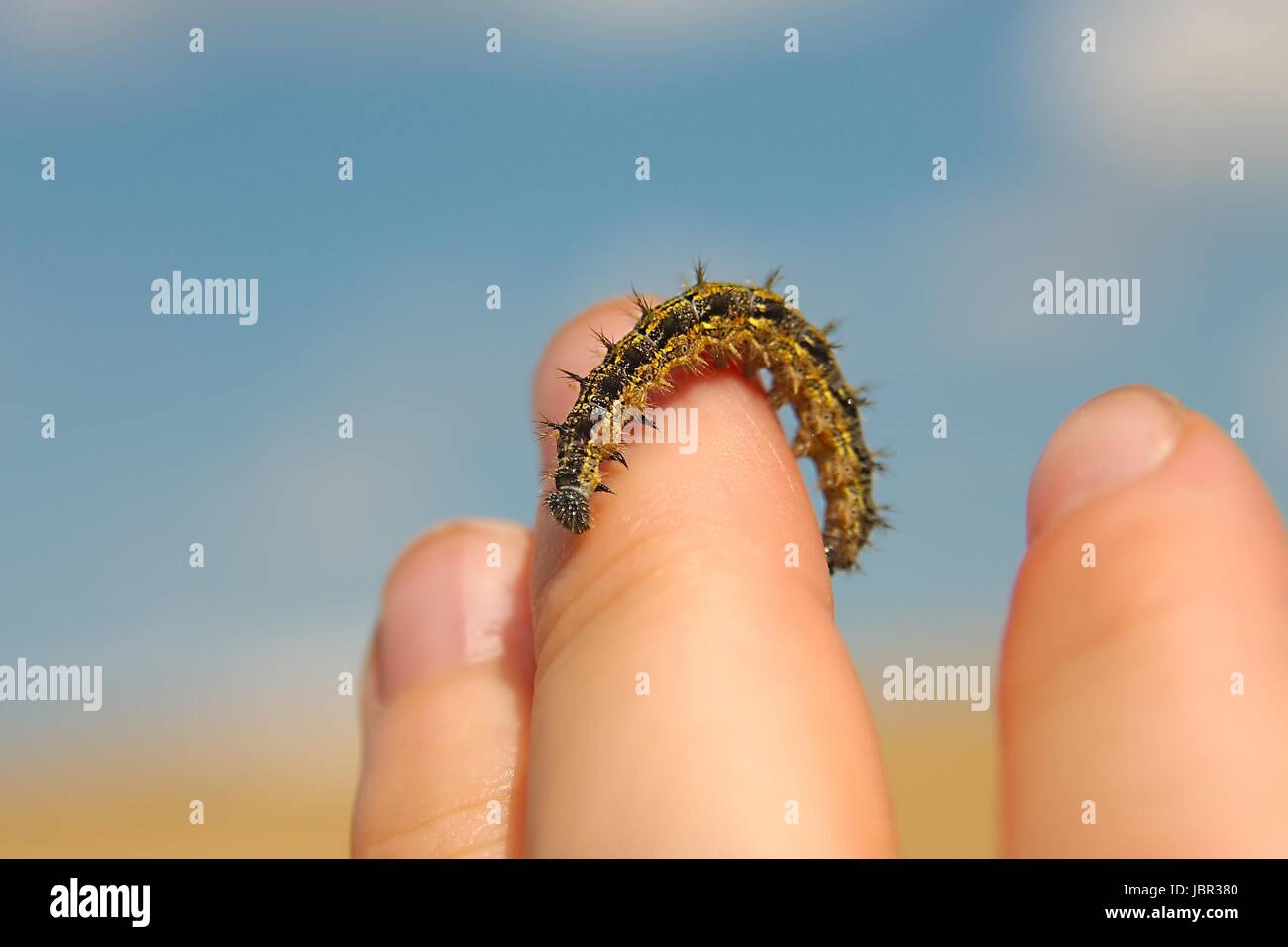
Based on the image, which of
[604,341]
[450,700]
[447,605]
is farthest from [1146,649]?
[447,605]

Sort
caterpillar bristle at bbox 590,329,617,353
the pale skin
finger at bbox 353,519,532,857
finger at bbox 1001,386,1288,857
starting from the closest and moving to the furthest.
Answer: the pale skin, finger at bbox 1001,386,1288,857, finger at bbox 353,519,532,857, caterpillar bristle at bbox 590,329,617,353

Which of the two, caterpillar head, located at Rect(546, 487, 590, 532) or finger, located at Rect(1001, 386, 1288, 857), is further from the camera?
caterpillar head, located at Rect(546, 487, 590, 532)

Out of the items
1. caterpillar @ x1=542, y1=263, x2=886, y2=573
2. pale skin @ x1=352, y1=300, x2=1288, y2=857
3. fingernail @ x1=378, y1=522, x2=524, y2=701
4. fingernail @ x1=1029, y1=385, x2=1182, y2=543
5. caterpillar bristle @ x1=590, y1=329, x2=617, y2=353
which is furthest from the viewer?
fingernail @ x1=378, y1=522, x2=524, y2=701

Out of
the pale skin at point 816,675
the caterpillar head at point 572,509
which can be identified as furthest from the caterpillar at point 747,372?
the pale skin at point 816,675

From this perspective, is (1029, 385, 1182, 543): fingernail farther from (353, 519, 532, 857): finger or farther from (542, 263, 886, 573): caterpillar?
(353, 519, 532, 857): finger

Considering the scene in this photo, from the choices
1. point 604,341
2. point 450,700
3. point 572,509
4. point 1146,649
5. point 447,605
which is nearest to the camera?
point 1146,649

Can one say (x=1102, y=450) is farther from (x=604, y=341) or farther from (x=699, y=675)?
(x=604, y=341)

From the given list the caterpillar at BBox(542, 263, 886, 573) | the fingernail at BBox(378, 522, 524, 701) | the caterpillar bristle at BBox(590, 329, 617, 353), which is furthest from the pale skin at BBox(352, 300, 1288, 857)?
the fingernail at BBox(378, 522, 524, 701)
